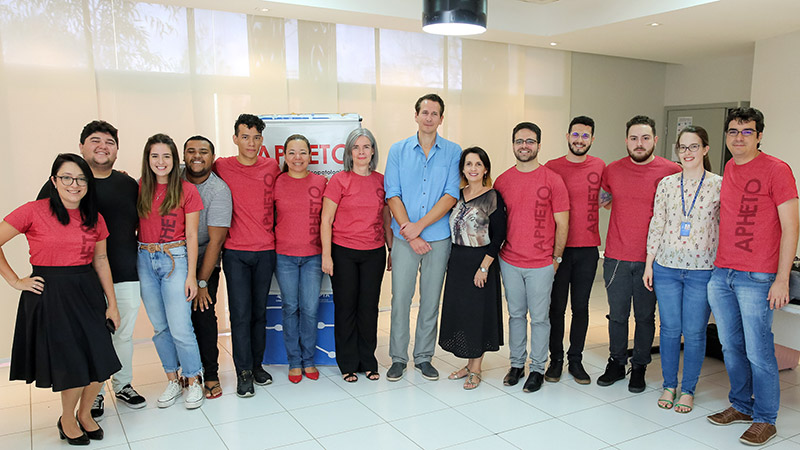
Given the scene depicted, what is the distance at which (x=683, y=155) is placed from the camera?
130 inches

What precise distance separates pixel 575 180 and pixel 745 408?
1.57 meters

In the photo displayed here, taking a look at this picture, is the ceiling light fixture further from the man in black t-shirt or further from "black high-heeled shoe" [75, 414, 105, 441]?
"black high-heeled shoe" [75, 414, 105, 441]

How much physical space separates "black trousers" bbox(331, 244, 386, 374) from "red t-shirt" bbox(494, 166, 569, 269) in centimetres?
86

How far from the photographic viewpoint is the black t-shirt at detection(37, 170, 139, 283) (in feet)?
10.4

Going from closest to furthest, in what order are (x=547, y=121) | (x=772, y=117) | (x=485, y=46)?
(x=772, y=117), (x=485, y=46), (x=547, y=121)

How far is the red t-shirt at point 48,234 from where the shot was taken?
2828mm

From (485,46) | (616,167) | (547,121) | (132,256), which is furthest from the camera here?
(547,121)

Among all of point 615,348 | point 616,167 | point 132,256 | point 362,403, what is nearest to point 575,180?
point 616,167

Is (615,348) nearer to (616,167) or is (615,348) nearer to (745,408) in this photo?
(745,408)

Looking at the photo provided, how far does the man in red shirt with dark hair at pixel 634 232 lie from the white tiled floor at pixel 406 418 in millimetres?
381

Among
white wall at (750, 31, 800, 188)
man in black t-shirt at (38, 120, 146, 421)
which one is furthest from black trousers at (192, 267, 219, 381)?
white wall at (750, 31, 800, 188)

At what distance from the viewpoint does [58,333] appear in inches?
112

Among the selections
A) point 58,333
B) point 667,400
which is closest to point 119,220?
point 58,333

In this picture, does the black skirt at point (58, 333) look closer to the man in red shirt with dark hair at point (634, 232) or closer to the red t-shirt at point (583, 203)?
the red t-shirt at point (583, 203)
